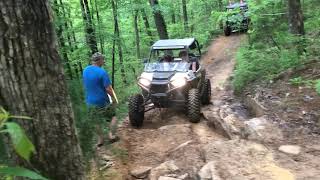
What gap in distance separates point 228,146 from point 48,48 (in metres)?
4.54

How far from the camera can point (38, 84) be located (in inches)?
89.5

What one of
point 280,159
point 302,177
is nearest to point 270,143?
point 280,159

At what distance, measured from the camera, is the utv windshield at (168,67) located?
9385 mm

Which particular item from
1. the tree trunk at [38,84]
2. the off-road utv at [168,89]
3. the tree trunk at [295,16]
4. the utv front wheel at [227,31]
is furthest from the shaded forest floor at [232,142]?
the utv front wheel at [227,31]

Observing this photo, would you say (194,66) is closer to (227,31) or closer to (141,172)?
(141,172)

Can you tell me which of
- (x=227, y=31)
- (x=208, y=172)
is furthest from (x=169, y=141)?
(x=227, y=31)

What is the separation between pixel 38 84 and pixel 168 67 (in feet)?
23.9

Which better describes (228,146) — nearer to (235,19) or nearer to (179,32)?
(235,19)

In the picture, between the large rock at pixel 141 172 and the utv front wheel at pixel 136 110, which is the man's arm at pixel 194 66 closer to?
the utv front wheel at pixel 136 110

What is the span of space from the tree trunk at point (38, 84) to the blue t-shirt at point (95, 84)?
16.5ft

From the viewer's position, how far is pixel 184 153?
6.43 metres

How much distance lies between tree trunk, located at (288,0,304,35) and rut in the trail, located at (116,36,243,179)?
427 centimetres

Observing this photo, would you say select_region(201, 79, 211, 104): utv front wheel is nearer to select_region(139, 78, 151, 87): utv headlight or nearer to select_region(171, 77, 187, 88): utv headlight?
select_region(171, 77, 187, 88): utv headlight

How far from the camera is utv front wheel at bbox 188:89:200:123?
8633 millimetres
